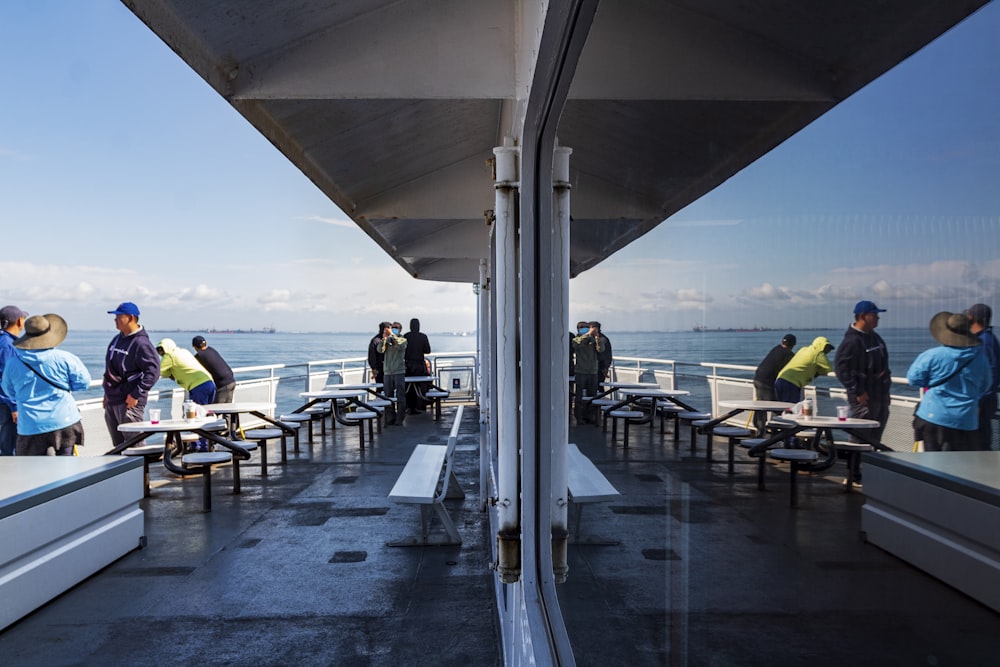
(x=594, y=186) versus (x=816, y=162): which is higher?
(x=594, y=186)

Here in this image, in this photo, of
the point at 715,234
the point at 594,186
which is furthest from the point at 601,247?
the point at 715,234

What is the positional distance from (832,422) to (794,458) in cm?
13

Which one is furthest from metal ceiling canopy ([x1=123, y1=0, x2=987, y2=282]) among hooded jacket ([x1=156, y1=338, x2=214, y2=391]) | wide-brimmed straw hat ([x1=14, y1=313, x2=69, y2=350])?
hooded jacket ([x1=156, y1=338, x2=214, y2=391])

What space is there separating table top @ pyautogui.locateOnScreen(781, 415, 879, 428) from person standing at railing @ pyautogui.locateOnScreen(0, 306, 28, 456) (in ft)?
19.4

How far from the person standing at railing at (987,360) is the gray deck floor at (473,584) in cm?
9

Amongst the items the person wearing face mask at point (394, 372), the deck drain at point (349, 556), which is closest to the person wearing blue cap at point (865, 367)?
the deck drain at point (349, 556)

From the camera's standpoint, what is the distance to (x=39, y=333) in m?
5.21

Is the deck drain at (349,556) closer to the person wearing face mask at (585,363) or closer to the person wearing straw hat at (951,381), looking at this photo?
the person wearing face mask at (585,363)

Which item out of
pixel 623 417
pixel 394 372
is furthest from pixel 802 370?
pixel 394 372

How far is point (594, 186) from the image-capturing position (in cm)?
174

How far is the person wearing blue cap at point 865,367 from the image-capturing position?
1.24ft

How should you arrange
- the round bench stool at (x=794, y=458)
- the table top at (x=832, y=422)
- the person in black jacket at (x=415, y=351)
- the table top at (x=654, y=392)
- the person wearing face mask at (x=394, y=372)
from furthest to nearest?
the person in black jacket at (x=415, y=351), the person wearing face mask at (x=394, y=372), the table top at (x=654, y=392), the round bench stool at (x=794, y=458), the table top at (x=832, y=422)

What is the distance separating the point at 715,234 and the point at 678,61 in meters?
0.43

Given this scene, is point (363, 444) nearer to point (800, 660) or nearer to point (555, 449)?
point (555, 449)
